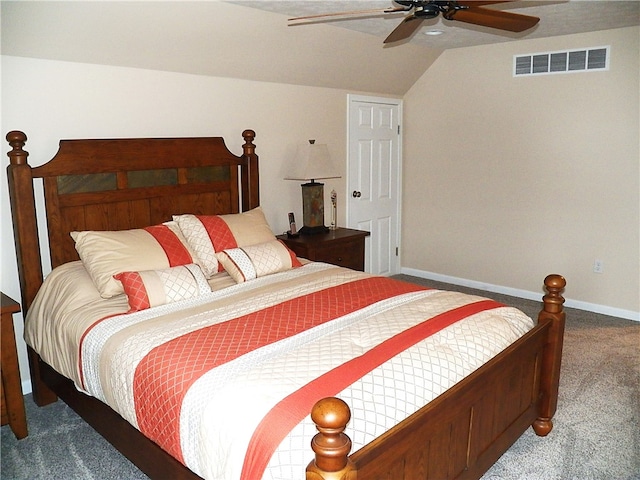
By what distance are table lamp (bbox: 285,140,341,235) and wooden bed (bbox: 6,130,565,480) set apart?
1.20 feet

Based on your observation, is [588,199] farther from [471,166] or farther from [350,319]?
[350,319]

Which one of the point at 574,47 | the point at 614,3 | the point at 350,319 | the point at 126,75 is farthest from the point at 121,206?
the point at 574,47

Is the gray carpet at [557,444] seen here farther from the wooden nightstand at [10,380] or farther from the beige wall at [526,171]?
the beige wall at [526,171]

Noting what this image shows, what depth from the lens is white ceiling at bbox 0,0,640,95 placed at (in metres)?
2.71

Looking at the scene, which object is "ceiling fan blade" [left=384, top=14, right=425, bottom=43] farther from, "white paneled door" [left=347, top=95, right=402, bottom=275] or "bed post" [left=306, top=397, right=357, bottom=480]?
"white paneled door" [left=347, top=95, right=402, bottom=275]

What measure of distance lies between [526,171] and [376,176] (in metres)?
1.39

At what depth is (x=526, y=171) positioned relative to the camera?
464 centimetres

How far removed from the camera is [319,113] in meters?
4.51

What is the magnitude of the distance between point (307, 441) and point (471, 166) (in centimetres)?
398

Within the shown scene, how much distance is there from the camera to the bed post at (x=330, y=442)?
127 cm

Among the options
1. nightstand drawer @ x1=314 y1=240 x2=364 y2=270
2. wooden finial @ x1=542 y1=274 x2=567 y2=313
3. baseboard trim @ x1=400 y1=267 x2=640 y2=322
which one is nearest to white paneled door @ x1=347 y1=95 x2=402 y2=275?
baseboard trim @ x1=400 y1=267 x2=640 y2=322

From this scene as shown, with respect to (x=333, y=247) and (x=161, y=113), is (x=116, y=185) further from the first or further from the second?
(x=333, y=247)

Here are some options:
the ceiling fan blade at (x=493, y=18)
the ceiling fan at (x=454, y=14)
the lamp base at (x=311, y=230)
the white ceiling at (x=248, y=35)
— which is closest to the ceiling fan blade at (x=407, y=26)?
the ceiling fan at (x=454, y=14)

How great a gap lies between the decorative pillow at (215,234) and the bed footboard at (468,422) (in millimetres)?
1671
